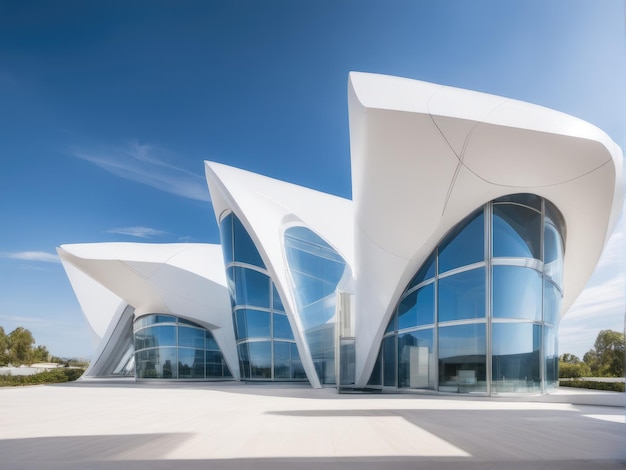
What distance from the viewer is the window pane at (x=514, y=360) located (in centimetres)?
1447

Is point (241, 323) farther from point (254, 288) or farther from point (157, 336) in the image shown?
point (157, 336)

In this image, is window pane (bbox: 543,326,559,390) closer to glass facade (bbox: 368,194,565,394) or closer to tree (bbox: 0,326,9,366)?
glass facade (bbox: 368,194,565,394)

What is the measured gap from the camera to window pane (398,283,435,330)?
16781 millimetres

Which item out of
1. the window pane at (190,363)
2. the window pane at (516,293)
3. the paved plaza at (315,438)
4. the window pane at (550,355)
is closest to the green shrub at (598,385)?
the window pane at (550,355)

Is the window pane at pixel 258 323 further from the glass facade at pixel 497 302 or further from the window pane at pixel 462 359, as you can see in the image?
the window pane at pixel 462 359

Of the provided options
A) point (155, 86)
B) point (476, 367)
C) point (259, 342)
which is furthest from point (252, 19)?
point (259, 342)

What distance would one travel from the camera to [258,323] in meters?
25.8

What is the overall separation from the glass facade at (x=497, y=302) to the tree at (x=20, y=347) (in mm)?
50901

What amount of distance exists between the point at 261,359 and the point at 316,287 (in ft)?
17.7

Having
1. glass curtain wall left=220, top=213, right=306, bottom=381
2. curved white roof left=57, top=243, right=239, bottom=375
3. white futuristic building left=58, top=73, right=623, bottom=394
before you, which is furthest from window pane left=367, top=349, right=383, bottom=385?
curved white roof left=57, top=243, right=239, bottom=375

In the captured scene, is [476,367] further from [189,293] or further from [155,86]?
[189,293]

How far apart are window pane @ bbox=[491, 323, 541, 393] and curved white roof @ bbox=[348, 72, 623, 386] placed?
397cm

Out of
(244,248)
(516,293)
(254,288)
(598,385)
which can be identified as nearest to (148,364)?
(254,288)

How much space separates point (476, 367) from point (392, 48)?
10.6 m
